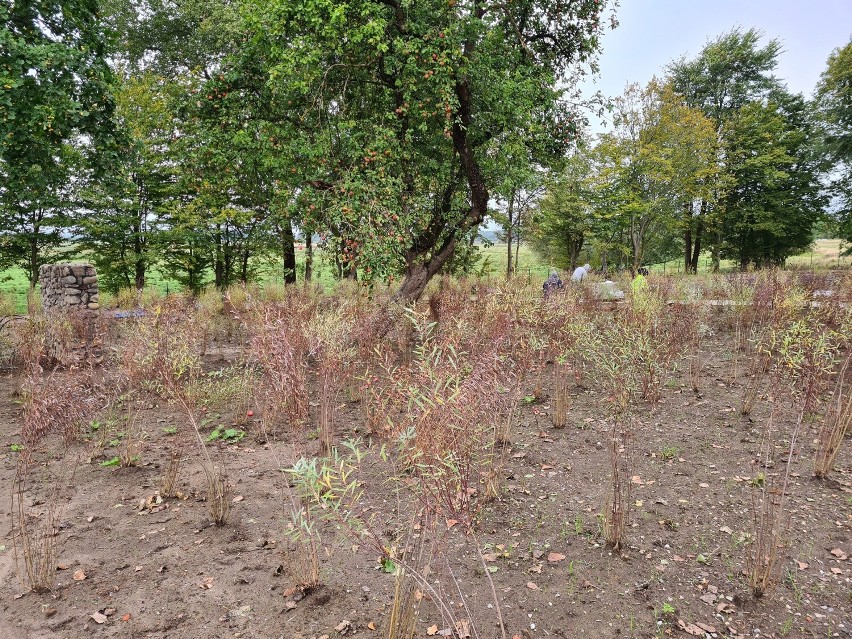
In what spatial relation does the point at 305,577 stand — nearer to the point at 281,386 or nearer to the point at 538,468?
the point at 281,386

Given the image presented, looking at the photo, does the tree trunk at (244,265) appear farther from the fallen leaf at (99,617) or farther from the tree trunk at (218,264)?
the fallen leaf at (99,617)

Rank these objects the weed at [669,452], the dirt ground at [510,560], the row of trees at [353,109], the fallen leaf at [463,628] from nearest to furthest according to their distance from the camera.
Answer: the fallen leaf at [463,628]
the dirt ground at [510,560]
the weed at [669,452]
the row of trees at [353,109]

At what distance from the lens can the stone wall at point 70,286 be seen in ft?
27.2

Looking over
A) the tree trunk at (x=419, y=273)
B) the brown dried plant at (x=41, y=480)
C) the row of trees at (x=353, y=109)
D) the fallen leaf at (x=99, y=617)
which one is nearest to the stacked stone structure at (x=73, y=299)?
the row of trees at (x=353, y=109)

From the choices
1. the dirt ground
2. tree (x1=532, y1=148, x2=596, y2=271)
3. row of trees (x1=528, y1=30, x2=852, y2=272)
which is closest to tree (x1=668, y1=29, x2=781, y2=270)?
row of trees (x1=528, y1=30, x2=852, y2=272)

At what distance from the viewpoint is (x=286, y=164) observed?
6859 millimetres

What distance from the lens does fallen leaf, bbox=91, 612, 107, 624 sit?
242cm

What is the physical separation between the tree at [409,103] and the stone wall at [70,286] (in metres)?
4.42

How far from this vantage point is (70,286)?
8.30 m

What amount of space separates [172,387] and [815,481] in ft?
15.9

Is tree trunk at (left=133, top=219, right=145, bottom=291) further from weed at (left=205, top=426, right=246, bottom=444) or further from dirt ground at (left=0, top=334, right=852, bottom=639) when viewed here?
weed at (left=205, top=426, right=246, bottom=444)

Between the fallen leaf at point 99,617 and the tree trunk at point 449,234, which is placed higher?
the tree trunk at point 449,234

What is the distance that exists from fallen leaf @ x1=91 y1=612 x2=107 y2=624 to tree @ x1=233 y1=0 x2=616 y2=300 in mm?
4254

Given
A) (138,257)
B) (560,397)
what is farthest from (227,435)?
(138,257)
